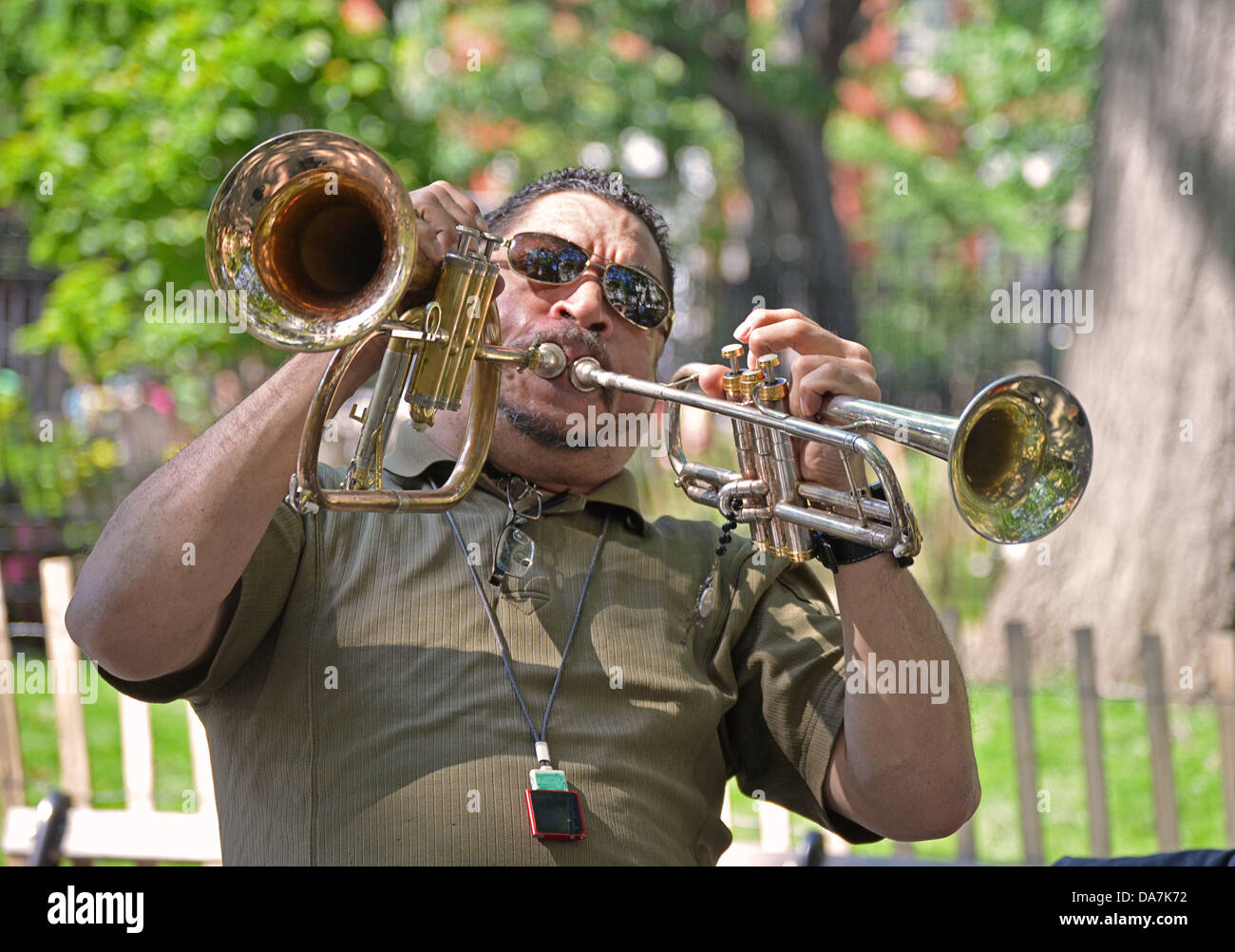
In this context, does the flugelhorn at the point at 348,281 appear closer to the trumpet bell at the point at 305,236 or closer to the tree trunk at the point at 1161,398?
the trumpet bell at the point at 305,236

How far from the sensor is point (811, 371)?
225 centimetres

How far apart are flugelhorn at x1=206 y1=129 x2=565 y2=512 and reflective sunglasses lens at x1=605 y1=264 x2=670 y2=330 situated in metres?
0.53

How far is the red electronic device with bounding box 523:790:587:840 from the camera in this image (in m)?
2.19

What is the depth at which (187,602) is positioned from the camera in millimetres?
2092

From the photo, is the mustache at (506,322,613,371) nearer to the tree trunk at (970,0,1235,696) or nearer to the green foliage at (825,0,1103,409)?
the green foliage at (825,0,1103,409)

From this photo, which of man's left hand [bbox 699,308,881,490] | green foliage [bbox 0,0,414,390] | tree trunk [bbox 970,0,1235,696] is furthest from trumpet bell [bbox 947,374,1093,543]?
tree trunk [bbox 970,0,1235,696]

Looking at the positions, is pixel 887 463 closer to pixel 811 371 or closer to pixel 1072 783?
pixel 811 371

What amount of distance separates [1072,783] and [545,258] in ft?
11.7

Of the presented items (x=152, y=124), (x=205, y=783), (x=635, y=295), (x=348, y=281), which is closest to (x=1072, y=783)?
(x=205, y=783)

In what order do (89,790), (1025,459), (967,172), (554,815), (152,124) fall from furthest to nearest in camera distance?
(967,172) < (152,124) < (89,790) < (554,815) < (1025,459)

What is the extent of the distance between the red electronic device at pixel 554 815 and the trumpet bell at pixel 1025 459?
0.83 m

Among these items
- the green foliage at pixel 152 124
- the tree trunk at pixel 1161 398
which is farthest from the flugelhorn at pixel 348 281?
the tree trunk at pixel 1161 398

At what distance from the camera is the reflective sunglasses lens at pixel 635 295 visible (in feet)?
8.84

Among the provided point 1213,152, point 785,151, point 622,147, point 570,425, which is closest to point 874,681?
point 570,425
